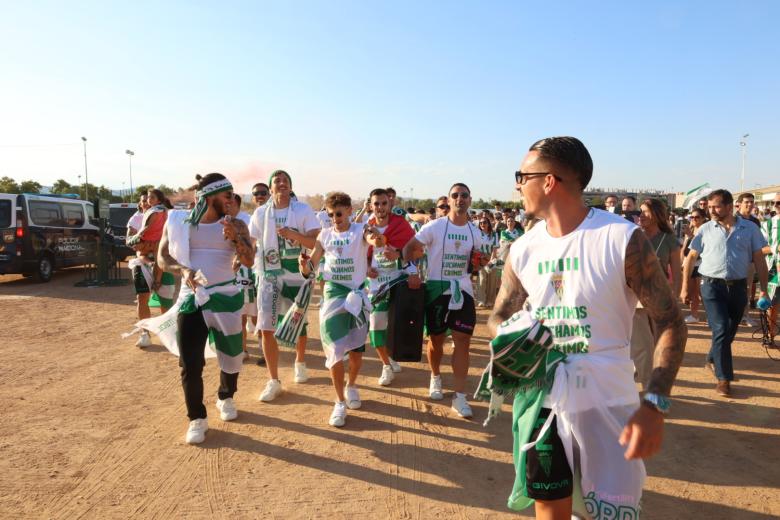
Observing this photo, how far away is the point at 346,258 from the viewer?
4730mm

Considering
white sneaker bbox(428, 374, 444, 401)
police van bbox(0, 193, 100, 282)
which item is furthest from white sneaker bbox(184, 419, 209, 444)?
police van bbox(0, 193, 100, 282)

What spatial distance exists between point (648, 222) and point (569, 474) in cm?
432

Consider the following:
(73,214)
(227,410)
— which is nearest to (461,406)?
(227,410)

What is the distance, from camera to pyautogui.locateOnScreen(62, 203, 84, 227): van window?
14.2 meters

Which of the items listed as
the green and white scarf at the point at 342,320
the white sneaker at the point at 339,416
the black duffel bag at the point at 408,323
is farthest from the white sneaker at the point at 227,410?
the black duffel bag at the point at 408,323

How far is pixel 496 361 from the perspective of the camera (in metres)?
2.03

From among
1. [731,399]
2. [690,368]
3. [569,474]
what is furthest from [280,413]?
[690,368]

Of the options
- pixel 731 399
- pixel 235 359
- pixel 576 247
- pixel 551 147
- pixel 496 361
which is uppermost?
pixel 551 147

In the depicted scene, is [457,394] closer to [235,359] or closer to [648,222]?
[235,359]

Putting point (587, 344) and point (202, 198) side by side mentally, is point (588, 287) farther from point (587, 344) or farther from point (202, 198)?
point (202, 198)

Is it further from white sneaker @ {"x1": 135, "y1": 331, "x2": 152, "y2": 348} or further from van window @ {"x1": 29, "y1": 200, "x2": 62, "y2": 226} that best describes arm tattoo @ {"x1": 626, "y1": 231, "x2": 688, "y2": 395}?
van window @ {"x1": 29, "y1": 200, "x2": 62, "y2": 226}

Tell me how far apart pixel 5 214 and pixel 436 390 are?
1268cm

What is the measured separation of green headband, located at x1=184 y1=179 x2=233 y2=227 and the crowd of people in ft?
0.04

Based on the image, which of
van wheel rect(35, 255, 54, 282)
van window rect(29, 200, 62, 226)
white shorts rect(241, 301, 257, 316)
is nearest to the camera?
white shorts rect(241, 301, 257, 316)
